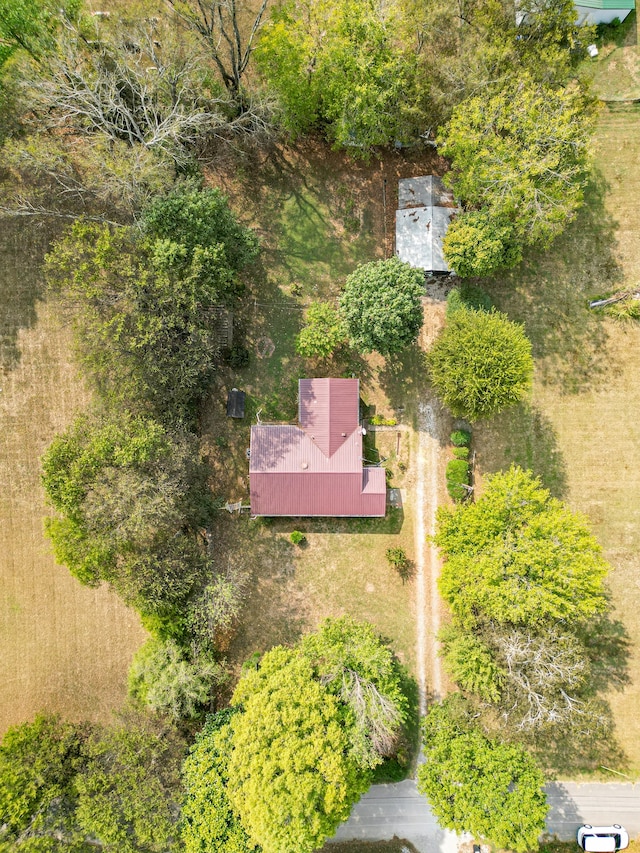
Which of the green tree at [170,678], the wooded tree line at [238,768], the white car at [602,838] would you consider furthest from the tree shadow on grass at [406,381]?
the white car at [602,838]

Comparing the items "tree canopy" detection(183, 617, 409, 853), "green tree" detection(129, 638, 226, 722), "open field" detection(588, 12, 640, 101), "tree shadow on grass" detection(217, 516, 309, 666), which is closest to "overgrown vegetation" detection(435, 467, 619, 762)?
"tree canopy" detection(183, 617, 409, 853)

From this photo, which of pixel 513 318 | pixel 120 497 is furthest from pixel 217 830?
pixel 513 318

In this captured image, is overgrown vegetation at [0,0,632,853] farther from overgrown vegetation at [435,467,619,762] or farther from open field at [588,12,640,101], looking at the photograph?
open field at [588,12,640,101]

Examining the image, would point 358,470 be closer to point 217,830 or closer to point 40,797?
point 217,830

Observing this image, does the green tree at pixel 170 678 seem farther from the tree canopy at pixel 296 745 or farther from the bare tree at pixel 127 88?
the bare tree at pixel 127 88

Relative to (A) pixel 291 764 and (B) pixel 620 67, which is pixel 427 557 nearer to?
(A) pixel 291 764

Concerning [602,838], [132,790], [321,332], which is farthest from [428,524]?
[132,790]

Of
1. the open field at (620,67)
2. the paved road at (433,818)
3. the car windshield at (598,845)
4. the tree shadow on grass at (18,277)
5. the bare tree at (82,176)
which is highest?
the open field at (620,67)
